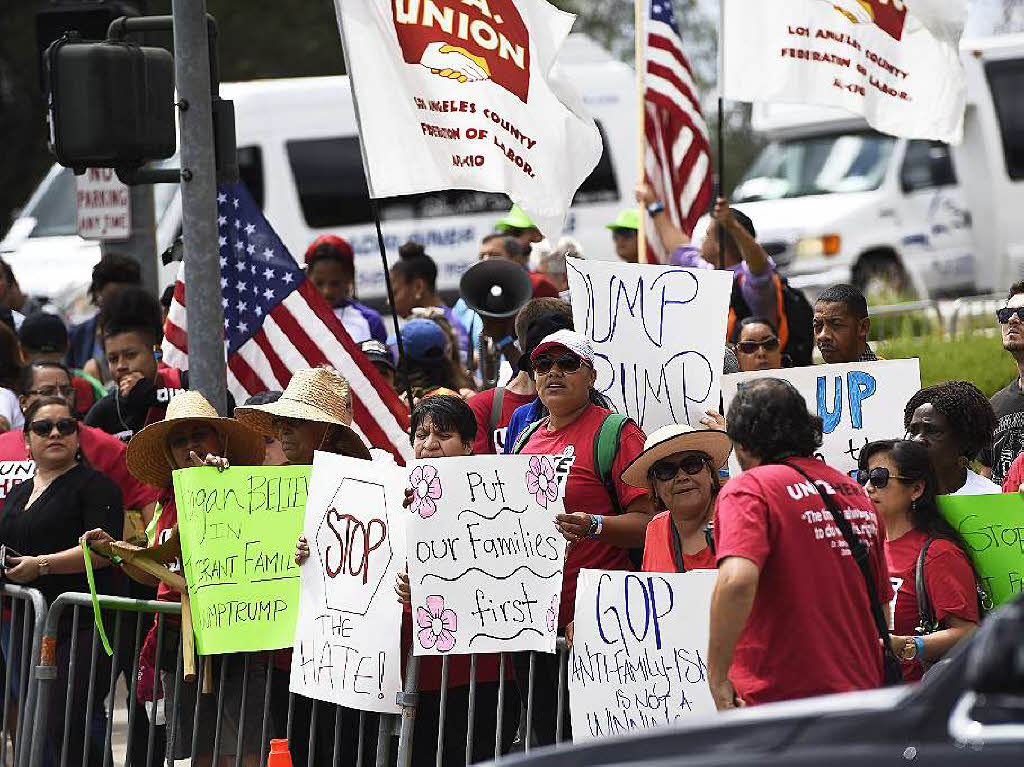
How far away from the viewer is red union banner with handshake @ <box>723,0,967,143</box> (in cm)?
919

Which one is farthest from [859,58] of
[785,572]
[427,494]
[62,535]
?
[785,572]

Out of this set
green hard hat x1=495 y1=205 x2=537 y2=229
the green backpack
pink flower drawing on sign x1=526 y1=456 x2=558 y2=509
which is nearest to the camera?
pink flower drawing on sign x1=526 y1=456 x2=558 y2=509

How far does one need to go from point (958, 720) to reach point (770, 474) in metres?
1.85

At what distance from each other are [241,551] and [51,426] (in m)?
1.46

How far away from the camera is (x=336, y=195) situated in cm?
1970

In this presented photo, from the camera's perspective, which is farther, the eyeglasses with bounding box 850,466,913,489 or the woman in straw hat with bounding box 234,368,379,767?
the woman in straw hat with bounding box 234,368,379,767

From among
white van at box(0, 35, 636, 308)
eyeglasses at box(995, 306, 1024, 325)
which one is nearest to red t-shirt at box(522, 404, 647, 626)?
eyeglasses at box(995, 306, 1024, 325)

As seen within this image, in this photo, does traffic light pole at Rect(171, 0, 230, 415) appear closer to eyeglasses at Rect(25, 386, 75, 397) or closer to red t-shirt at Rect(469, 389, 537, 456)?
red t-shirt at Rect(469, 389, 537, 456)

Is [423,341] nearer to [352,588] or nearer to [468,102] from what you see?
[468,102]

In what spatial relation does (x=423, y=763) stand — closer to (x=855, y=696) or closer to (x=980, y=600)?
(x=980, y=600)

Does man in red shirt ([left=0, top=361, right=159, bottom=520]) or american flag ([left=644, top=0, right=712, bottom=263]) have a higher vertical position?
american flag ([left=644, top=0, right=712, bottom=263])

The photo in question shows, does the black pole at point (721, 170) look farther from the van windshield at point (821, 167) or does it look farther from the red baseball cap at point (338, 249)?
the van windshield at point (821, 167)

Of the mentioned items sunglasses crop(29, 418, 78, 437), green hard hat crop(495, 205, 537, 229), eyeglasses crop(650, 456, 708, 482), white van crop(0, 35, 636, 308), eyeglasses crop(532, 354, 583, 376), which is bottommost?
eyeglasses crop(650, 456, 708, 482)

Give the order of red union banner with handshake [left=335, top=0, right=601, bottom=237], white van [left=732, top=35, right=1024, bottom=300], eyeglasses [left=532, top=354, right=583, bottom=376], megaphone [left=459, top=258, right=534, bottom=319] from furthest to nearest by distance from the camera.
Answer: white van [left=732, top=35, right=1024, bottom=300]
megaphone [left=459, top=258, right=534, bottom=319]
red union banner with handshake [left=335, top=0, right=601, bottom=237]
eyeglasses [left=532, top=354, right=583, bottom=376]
